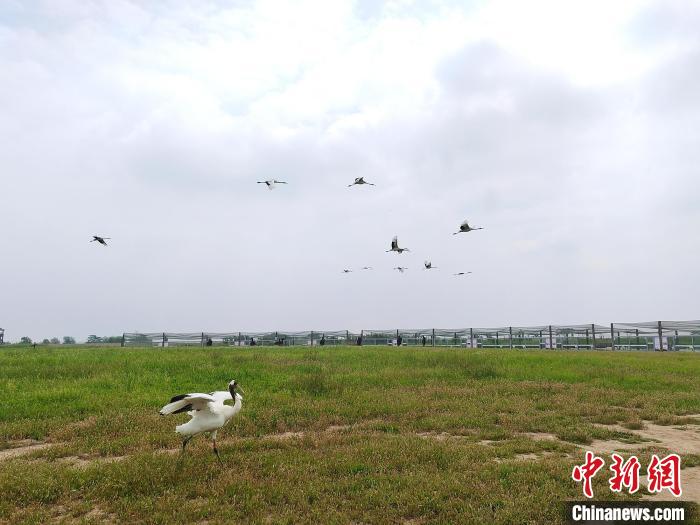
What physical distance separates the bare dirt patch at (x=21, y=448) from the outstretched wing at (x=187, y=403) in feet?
10.7

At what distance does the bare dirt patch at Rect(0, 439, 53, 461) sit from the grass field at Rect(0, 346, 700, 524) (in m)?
0.09

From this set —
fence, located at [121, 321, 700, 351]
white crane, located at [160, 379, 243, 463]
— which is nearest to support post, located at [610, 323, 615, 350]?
fence, located at [121, 321, 700, 351]

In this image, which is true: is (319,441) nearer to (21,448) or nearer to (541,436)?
(541,436)

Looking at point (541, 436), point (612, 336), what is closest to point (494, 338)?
point (612, 336)

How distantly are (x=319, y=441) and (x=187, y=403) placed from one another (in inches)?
109

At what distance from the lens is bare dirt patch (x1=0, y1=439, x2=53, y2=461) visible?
884cm

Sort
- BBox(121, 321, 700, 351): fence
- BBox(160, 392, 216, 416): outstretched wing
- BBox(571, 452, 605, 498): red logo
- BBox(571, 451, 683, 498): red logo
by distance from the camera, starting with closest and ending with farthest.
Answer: BBox(571, 452, 605, 498): red logo < BBox(571, 451, 683, 498): red logo < BBox(160, 392, 216, 416): outstretched wing < BBox(121, 321, 700, 351): fence

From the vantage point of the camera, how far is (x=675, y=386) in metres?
16.3

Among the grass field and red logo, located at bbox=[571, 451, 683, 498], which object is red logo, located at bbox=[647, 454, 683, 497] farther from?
the grass field

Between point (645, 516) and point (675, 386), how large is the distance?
1278cm

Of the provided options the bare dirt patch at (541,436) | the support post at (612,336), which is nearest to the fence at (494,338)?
the support post at (612,336)

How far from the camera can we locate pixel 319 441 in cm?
940

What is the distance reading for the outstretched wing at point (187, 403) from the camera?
25.1ft

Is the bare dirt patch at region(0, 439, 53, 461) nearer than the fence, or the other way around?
the bare dirt patch at region(0, 439, 53, 461)
